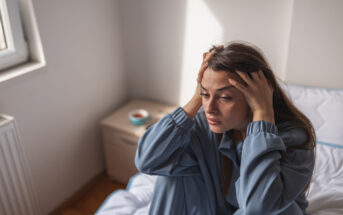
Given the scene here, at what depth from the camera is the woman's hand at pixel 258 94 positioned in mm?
962

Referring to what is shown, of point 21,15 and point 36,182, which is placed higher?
point 21,15

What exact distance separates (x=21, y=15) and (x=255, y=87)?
1.24m

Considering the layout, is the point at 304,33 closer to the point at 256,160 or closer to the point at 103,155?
the point at 256,160

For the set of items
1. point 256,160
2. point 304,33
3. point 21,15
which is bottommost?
point 256,160

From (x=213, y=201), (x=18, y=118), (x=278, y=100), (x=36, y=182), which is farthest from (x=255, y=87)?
(x=36, y=182)

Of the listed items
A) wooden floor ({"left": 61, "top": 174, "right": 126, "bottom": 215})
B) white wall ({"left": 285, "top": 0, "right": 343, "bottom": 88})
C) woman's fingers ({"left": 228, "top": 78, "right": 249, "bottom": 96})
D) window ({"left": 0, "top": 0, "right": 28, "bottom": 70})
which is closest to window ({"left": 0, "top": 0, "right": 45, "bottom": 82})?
window ({"left": 0, "top": 0, "right": 28, "bottom": 70})

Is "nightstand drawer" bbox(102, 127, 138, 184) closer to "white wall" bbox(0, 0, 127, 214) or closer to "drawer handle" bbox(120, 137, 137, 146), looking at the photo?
"drawer handle" bbox(120, 137, 137, 146)

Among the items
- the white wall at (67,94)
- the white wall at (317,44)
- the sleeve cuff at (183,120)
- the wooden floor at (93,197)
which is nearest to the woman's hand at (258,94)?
the sleeve cuff at (183,120)

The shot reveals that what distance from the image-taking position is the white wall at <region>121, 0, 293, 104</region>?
1731 millimetres

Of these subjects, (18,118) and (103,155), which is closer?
(18,118)

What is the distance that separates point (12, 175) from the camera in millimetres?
1451

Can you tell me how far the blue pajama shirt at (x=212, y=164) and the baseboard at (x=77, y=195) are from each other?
941mm

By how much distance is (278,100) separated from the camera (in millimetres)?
1089

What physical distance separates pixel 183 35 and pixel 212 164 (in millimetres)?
1051
